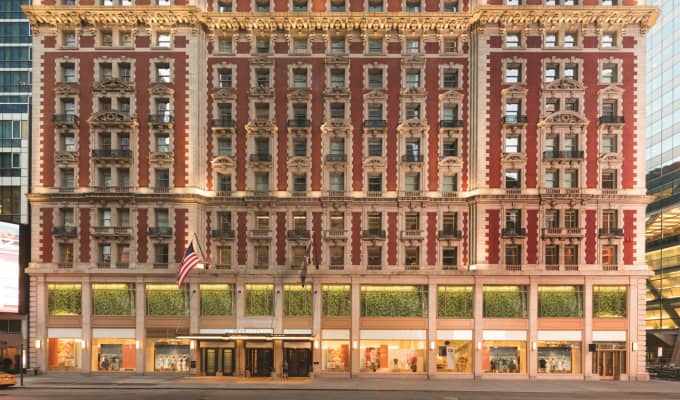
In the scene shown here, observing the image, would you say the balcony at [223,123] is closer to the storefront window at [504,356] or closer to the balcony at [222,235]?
the balcony at [222,235]

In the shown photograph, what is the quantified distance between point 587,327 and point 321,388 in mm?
25042

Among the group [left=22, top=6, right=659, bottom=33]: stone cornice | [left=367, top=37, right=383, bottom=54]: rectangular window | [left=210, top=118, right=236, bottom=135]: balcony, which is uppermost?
[left=22, top=6, right=659, bottom=33]: stone cornice

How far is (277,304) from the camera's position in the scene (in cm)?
4859

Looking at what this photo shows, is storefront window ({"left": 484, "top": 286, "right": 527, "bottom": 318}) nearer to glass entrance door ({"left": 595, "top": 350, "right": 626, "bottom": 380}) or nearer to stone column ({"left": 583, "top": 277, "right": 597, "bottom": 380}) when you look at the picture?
stone column ({"left": 583, "top": 277, "right": 597, "bottom": 380})

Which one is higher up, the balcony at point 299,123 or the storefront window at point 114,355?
the balcony at point 299,123

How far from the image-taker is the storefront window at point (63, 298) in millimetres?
48906

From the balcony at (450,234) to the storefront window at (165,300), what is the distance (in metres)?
24.3

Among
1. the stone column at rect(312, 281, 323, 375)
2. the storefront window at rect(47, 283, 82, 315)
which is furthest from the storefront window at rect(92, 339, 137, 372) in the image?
the stone column at rect(312, 281, 323, 375)

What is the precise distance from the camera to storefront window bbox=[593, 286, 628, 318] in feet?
158

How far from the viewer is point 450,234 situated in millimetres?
49562

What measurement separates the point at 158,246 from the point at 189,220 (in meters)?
3.93

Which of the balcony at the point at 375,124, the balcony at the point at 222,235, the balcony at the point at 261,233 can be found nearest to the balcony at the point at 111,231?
the balcony at the point at 222,235

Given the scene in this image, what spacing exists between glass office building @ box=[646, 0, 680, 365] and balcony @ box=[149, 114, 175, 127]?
56.5 meters

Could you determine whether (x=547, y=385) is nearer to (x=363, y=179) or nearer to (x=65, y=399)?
(x=363, y=179)
